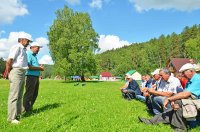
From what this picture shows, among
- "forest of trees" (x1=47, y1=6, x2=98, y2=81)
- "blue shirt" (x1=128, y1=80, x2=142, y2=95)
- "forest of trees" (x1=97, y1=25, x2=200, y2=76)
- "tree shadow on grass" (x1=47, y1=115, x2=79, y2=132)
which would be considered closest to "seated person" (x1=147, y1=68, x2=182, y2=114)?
"tree shadow on grass" (x1=47, y1=115, x2=79, y2=132)

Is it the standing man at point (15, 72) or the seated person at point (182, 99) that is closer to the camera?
the seated person at point (182, 99)

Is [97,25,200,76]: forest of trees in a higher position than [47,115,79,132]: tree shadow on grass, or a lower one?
higher

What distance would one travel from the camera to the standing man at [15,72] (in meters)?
8.79

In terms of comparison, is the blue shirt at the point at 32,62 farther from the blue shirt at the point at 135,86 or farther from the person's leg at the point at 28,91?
the blue shirt at the point at 135,86

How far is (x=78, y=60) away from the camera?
55.9 meters

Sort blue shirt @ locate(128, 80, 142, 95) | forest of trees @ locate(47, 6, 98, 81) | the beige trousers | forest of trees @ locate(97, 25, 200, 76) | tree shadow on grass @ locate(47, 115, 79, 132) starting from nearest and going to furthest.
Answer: tree shadow on grass @ locate(47, 115, 79, 132) < the beige trousers < blue shirt @ locate(128, 80, 142, 95) < forest of trees @ locate(47, 6, 98, 81) < forest of trees @ locate(97, 25, 200, 76)

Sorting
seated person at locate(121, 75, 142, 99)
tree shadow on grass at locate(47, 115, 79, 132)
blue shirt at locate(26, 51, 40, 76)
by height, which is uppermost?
blue shirt at locate(26, 51, 40, 76)

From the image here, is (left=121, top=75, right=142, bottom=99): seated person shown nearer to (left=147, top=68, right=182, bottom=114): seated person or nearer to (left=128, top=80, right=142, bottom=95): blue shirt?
(left=128, top=80, right=142, bottom=95): blue shirt

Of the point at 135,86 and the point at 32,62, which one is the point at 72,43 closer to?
the point at 135,86

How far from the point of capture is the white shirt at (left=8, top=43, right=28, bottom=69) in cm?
887

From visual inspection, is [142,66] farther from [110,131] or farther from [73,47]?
[110,131]

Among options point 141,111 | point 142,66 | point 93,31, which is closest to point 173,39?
point 142,66

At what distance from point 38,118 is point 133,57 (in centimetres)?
12294

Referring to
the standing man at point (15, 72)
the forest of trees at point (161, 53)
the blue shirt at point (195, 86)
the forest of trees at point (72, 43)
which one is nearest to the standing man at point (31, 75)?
the standing man at point (15, 72)
